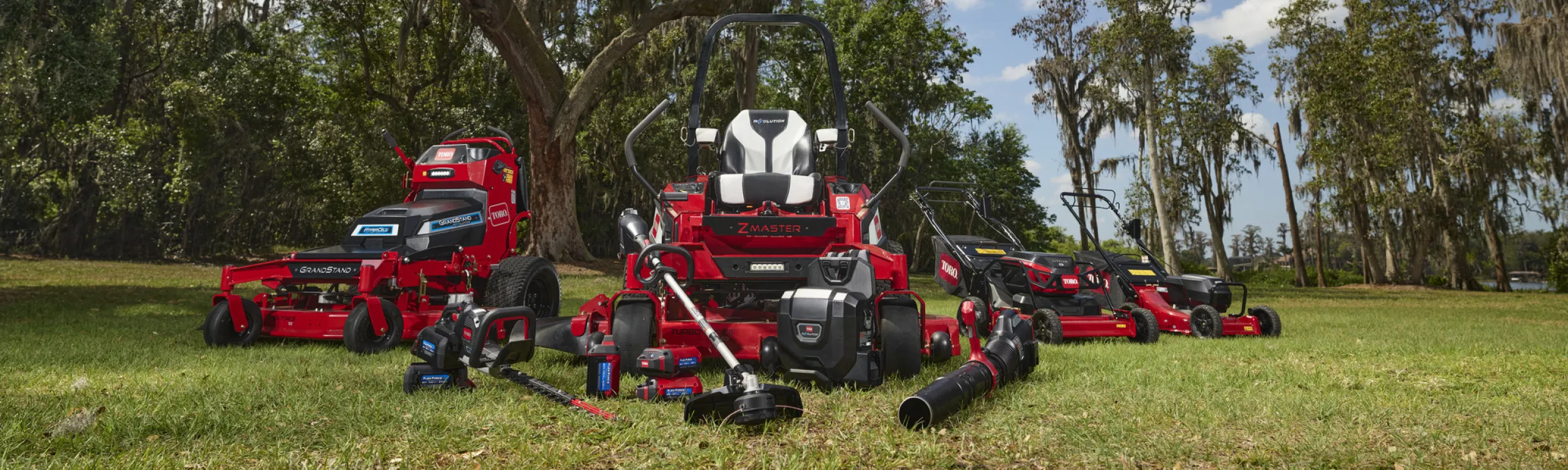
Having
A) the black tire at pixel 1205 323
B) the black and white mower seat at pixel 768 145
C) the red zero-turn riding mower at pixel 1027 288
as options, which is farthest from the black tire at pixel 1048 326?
the black and white mower seat at pixel 768 145

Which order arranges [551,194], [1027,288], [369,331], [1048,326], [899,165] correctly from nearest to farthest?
[899,165] → [369,331] → [1048,326] → [1027,288] → [551,194]

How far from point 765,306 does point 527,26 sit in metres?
12.2

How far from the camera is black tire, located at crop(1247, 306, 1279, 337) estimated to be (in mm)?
8453

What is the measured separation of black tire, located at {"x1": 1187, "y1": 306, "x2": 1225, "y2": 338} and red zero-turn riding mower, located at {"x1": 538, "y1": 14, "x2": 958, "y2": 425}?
139 inches

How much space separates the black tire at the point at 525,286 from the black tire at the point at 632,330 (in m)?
2.16

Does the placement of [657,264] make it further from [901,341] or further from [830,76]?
[830,76]

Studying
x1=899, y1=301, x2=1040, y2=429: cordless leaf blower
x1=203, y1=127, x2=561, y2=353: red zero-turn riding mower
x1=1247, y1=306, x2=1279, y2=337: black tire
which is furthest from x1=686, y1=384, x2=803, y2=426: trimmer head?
x1=1247, y1=306, x2=1279, y2=337: black tire

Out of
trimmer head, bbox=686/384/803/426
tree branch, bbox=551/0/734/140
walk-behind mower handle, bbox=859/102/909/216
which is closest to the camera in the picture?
trimmer head, bbox=686/384/803/426

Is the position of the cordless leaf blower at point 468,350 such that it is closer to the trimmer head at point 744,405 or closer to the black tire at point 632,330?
the black tire at point 632,330

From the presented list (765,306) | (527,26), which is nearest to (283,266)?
(765,306)

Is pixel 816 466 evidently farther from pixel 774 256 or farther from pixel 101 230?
pixel 101 230

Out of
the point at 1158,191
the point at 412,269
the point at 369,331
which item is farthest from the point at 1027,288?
the point at 1158,191

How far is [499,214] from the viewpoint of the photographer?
820cm

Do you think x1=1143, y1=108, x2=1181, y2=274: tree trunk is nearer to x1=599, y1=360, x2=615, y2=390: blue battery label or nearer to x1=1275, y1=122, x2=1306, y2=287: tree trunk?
x1=1275, y1=122, x2=1306, y2=287: tree trunk
